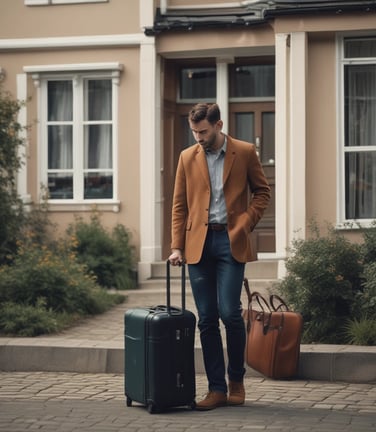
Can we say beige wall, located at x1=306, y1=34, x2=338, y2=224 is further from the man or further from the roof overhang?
the man

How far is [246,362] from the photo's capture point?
9500 mm

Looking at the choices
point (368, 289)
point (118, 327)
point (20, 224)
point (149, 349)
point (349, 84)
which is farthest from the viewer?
point (20, 224)

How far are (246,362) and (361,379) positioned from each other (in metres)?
0.93

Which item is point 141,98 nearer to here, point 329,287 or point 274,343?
point 329,287

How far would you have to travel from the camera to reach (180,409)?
8.09m

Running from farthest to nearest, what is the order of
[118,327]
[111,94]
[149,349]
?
[111,94], [118,327], [149,349]

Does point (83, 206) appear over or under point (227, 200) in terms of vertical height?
over

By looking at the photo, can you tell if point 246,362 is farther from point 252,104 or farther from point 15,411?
point 252,104

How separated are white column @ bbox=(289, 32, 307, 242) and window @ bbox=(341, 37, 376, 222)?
1.91ft

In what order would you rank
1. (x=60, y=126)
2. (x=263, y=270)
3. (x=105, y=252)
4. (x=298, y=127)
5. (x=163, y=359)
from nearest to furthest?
(x=163, y=359) < (x=298, y=127) < (x=263, y=270) < (x=105, y=252) < (x=60, y=126)

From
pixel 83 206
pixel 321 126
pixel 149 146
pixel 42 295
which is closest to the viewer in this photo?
pixel 42 295

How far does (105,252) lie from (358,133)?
3897mm

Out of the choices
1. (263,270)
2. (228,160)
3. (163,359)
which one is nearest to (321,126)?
(263,270)

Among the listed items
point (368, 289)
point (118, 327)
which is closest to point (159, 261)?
point (118, 327)
